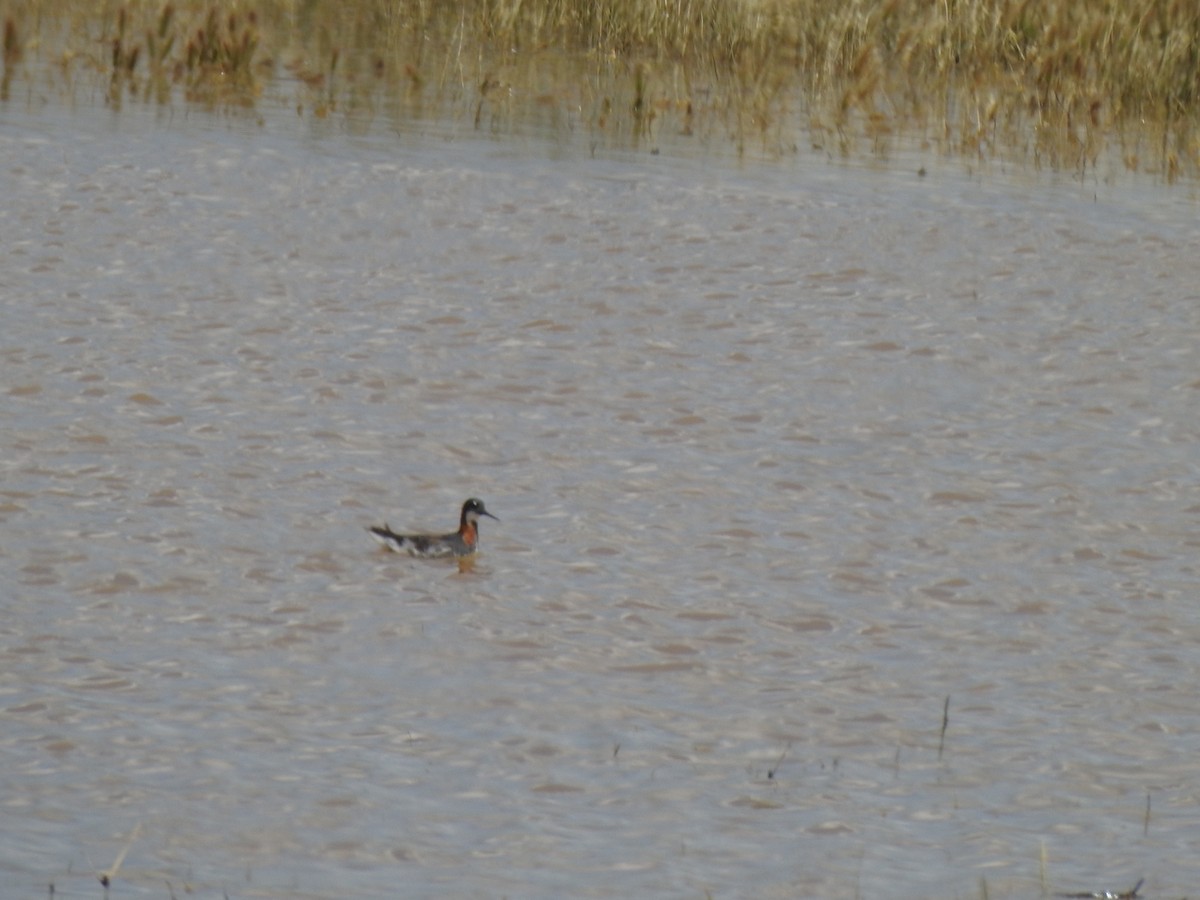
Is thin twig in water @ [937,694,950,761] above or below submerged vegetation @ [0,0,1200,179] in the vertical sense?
below

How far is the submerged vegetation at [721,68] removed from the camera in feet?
A: 52.9

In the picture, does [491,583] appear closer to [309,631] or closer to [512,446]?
[309,631]

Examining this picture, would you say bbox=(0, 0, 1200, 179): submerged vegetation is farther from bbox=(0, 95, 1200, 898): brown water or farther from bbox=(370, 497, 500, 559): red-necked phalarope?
bbox=(370, 497, 500, 559): red-necked phalarope

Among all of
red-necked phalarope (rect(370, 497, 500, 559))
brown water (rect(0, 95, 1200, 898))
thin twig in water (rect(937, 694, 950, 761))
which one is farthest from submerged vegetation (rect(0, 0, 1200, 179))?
thin twig in water (rect(937, 694, 950, 761))

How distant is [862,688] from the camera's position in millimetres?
6406

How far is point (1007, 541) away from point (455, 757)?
116 inches

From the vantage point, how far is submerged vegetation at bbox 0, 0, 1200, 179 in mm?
16125

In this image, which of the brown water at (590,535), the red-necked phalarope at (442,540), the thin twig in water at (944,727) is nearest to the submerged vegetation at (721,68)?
the brown water at (590,535)

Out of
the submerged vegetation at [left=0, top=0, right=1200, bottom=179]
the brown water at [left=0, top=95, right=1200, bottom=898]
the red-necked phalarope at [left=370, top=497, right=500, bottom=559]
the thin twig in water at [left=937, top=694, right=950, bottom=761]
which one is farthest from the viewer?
the submerged vegetation at [left=0, top=0, right=1200, bottom=179]

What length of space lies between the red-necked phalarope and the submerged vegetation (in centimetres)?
813

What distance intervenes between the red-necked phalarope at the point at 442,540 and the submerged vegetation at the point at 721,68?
26.7ft

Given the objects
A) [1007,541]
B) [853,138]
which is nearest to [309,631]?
[1007,541]

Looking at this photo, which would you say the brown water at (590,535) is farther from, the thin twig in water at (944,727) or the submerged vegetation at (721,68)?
the submerged vegetation at (721,68)

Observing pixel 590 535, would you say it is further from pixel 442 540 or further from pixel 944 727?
pixel 944 727
